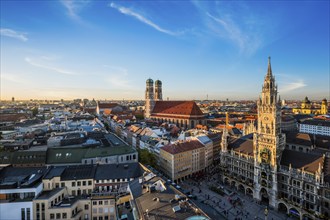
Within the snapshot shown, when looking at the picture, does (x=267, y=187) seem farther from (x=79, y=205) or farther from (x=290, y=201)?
(x=79, y=205)

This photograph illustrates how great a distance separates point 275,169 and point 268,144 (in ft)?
21.5

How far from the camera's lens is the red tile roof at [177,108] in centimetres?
14475

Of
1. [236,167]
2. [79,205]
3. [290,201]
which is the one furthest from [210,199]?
[79,205]

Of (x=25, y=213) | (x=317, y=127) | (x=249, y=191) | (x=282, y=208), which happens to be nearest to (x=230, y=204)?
(x=249, y=191)

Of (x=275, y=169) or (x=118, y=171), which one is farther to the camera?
(x=118, y=171)

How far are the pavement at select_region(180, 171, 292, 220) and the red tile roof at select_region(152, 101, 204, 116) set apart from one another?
74.7m

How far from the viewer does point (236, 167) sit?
230ft

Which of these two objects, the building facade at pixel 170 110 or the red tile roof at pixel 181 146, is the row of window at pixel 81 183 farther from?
the building facade at pixel 170 110

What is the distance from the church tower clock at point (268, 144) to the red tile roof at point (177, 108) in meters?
81.6

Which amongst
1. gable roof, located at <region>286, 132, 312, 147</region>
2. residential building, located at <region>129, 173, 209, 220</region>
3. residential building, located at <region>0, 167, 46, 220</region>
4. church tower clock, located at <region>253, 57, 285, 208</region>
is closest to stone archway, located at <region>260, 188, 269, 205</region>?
church tower clock, located at <region>253, 57, 285, 208</region>

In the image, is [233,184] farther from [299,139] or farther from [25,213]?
[25,213]

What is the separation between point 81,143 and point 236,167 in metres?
55.9

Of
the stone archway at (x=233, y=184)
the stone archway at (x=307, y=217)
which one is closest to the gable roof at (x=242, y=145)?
the stone archway at (x=233, y=184)

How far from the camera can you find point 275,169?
56.1 metres
